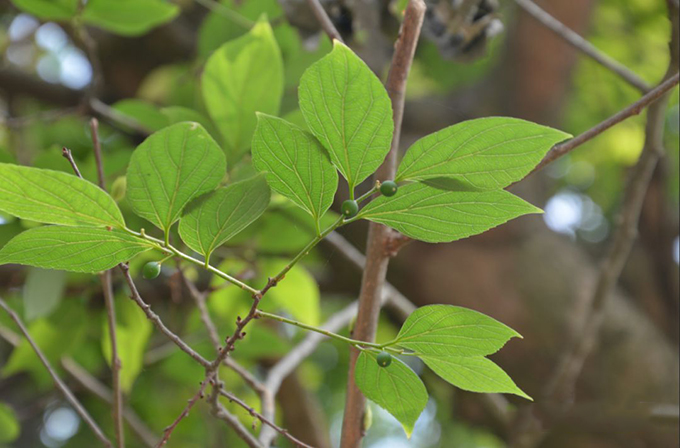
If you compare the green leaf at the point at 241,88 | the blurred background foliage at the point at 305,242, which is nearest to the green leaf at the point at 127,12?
the blurred background foliage at the point at 305,242

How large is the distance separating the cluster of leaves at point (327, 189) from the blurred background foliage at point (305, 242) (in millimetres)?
241

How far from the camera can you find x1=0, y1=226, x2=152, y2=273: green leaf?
1.22ft

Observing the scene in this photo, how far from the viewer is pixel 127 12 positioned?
2.59ft

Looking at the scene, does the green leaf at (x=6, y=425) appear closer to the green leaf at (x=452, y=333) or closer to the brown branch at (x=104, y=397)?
the brown branch at (x=104, y=397)

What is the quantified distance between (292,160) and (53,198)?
0.40 feet

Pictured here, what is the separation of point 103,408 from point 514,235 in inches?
41.0

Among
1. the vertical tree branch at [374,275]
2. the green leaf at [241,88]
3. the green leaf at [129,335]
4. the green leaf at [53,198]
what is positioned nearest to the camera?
the green leaf at [53,198]

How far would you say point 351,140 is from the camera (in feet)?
1.21

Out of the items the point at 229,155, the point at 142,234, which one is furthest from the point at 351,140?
the point at 229,155

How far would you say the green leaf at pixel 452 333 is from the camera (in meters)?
0.38

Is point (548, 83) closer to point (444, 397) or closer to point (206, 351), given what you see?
point (444, 397)

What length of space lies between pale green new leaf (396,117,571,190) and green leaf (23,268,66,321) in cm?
53

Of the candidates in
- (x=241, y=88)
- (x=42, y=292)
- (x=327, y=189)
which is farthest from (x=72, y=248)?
(x=42, y=292)

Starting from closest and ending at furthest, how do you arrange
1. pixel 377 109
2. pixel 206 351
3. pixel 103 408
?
pixel 377 109
pixel 206 351
pixel 103 408
